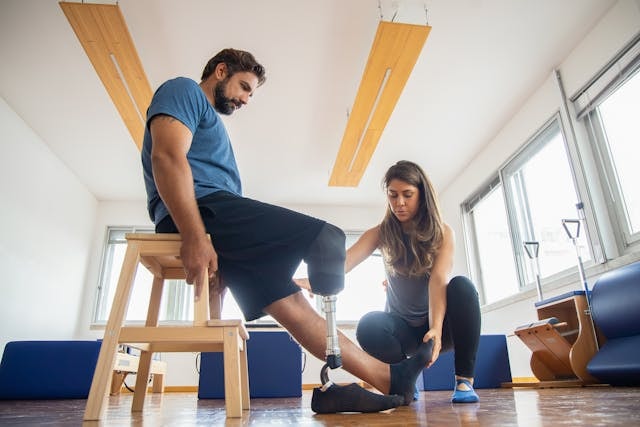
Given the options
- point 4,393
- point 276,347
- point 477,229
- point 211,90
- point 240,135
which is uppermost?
point 240,135

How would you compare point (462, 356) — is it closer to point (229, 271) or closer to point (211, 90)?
point (229, 271)

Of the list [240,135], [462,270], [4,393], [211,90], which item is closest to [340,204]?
[462,270]

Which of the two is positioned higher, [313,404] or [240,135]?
[240,135]

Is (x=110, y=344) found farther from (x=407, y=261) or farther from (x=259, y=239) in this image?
(x=407, y=261)

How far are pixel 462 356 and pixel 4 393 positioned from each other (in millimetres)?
2805

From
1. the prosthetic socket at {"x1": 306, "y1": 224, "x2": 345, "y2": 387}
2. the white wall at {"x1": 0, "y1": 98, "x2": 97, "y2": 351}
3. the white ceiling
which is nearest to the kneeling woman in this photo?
the prosthetic socket at {"x1": 306, "y1": 224, "x2": 345, "y2": 387}

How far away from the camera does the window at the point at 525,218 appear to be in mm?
3725

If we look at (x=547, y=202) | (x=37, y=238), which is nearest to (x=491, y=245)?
(x=547, y=202)

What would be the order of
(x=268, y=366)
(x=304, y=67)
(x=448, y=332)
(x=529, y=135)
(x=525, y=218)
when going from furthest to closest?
(x=525, y=218) < (x=529, y=135) < (x=304, y=67) < (x=268, y=366) < (x=448, y=332)

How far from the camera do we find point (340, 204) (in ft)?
21.6

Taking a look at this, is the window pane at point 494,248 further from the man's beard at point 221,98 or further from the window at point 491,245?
the man's beard at point 221,98

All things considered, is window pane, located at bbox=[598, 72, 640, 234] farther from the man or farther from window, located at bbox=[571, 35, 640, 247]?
the man

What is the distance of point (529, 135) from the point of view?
4.11 meters

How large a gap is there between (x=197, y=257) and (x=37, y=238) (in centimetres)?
427
